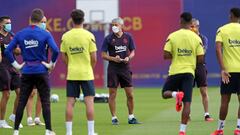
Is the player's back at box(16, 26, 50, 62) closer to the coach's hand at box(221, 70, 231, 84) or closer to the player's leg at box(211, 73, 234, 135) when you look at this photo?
the coach's hand at box(221, 70, 231, 84)

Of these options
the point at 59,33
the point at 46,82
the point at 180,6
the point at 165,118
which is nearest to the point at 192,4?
the point at 180,6

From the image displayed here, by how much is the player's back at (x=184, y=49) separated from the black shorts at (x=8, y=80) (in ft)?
14.4

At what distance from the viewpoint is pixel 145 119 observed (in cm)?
1870

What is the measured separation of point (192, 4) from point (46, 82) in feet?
58.3

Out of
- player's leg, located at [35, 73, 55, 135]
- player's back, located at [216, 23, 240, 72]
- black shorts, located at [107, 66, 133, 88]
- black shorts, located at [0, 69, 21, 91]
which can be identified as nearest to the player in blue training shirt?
black shorts, located at [107, 66, 133, 88]

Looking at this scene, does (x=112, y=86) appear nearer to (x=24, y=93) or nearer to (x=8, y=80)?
(x=8, y=80)

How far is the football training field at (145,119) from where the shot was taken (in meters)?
16.0

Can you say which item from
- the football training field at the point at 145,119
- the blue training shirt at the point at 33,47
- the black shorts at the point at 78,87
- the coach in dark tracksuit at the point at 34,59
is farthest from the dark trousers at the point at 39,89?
the football training field at the point at 145,119

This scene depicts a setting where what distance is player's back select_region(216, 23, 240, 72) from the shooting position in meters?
14.7

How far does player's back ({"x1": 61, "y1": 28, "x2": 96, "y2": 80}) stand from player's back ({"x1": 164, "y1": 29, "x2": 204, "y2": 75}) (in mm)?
1396

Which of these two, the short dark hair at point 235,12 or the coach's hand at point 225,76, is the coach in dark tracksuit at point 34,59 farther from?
the short dark hair at point 235,12

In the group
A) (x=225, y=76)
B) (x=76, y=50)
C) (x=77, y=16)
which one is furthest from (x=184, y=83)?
(x=77, y=16)

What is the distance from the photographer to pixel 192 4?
3177 cm

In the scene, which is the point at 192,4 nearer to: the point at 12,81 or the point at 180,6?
the point at 180,6
